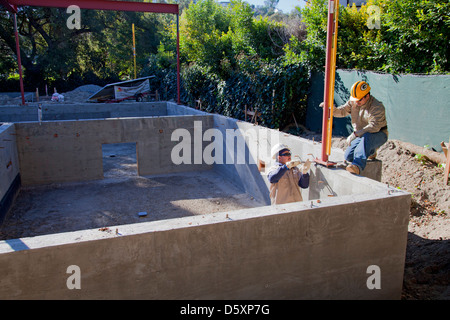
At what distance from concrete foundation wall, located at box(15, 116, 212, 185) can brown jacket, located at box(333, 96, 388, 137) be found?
7017mm

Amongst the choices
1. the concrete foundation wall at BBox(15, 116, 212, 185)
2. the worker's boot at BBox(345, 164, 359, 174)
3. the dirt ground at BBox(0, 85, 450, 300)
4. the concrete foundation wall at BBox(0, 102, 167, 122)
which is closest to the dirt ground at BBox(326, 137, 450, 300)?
the dirt ground at BBox(0, 85, 450, 300)

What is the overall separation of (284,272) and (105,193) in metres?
7.57

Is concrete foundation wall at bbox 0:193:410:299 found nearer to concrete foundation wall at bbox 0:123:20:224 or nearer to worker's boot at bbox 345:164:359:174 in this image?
worker's boot at bbox 345:164:359:174

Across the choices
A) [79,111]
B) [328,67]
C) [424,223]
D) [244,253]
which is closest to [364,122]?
[328,67]

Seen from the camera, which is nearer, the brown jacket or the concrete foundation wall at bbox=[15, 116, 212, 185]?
the brown jacket

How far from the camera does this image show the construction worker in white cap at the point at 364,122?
6.24 m

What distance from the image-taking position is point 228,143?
1198 cm

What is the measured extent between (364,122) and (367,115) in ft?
0.54

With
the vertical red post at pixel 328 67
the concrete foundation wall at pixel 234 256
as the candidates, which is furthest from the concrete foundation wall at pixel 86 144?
the concrete foundation wall at pixel 234 256

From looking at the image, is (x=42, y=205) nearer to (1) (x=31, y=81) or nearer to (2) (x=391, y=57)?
(2) (x=391, y=57)

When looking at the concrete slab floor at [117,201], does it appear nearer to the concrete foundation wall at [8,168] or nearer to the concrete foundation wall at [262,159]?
the concrete foundation wall at [8,168]

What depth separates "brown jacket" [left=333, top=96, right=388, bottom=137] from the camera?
20.7 ft

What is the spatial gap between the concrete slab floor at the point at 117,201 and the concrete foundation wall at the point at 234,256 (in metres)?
4.95

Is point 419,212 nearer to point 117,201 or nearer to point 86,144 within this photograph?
point 117,201
